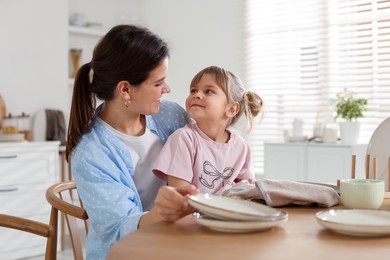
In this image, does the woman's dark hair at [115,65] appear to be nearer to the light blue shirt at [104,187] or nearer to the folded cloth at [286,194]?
the light blue shirt at [104,187]

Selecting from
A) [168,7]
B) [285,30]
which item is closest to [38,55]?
[168,7]

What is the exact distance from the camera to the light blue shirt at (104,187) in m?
1.46

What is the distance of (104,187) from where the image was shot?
1.50m

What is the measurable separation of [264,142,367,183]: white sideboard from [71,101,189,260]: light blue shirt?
8.89ft

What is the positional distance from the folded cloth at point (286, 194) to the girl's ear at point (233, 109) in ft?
1.82

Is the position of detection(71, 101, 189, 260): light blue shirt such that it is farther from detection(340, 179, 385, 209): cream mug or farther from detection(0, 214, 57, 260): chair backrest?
detection(340, 179, 385, 209): cream mug

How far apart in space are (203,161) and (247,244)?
0.78 meters

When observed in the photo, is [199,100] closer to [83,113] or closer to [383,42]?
[83,113]

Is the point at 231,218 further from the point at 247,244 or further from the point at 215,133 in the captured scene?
the point at 215,133

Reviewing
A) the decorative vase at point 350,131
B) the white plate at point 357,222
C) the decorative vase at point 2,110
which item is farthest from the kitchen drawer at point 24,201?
the white plate at point 357,222

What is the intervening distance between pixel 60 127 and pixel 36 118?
0.72 ft

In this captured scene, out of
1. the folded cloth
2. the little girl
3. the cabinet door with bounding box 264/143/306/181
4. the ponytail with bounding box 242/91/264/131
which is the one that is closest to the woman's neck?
the little girl

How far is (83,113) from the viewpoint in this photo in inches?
66.2

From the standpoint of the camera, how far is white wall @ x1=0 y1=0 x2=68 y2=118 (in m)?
4.55
